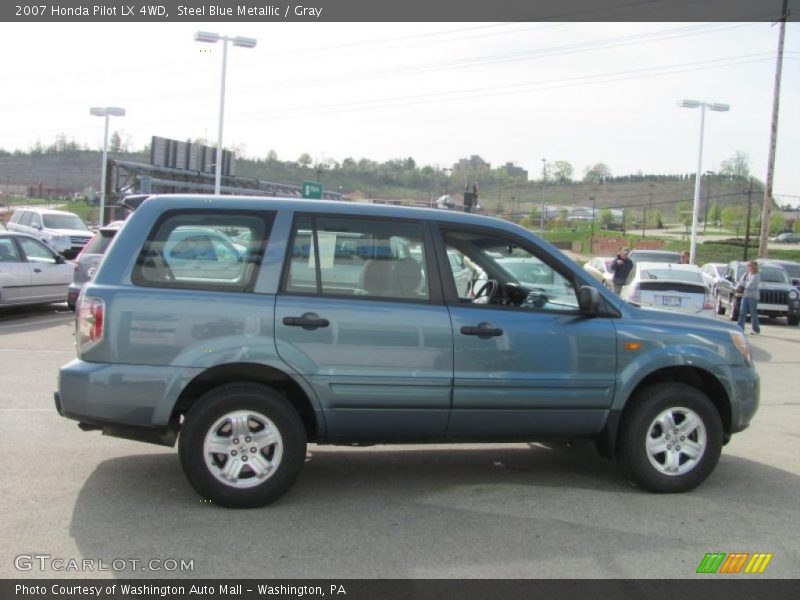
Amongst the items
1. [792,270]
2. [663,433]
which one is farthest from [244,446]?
[792,270]

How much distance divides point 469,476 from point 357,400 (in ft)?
4.28

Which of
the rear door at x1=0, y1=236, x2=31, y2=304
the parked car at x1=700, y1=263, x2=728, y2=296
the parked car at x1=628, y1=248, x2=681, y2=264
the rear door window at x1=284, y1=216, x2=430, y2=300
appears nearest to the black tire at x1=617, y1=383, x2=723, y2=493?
the rear door window at x1=284, y1=216, x2=430, y2=300

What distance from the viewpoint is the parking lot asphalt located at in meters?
4.03

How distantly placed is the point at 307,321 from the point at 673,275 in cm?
1184

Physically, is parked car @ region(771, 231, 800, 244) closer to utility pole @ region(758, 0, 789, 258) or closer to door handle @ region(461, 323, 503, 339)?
utility pole @ region(758, 0, 789, 258)

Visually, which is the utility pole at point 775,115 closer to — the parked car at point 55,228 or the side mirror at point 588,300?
the parked car at point 55,228

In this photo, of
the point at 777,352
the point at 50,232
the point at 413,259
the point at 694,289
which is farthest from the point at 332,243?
the point at 50,232

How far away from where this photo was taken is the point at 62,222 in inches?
1032

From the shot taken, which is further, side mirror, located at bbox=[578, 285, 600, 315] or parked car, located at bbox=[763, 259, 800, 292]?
parked car, located at bbox=[763, 259, 800, 292]

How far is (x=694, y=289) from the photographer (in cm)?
1389

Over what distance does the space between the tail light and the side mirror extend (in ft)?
10.1

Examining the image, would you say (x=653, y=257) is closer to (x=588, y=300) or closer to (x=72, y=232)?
(x=72, y=232)

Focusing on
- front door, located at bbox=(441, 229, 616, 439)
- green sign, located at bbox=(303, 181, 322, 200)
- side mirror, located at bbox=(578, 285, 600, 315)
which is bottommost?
front door, located at bbox=(441, 229, 616, 439)

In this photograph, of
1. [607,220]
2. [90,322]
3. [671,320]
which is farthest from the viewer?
[607,220]
